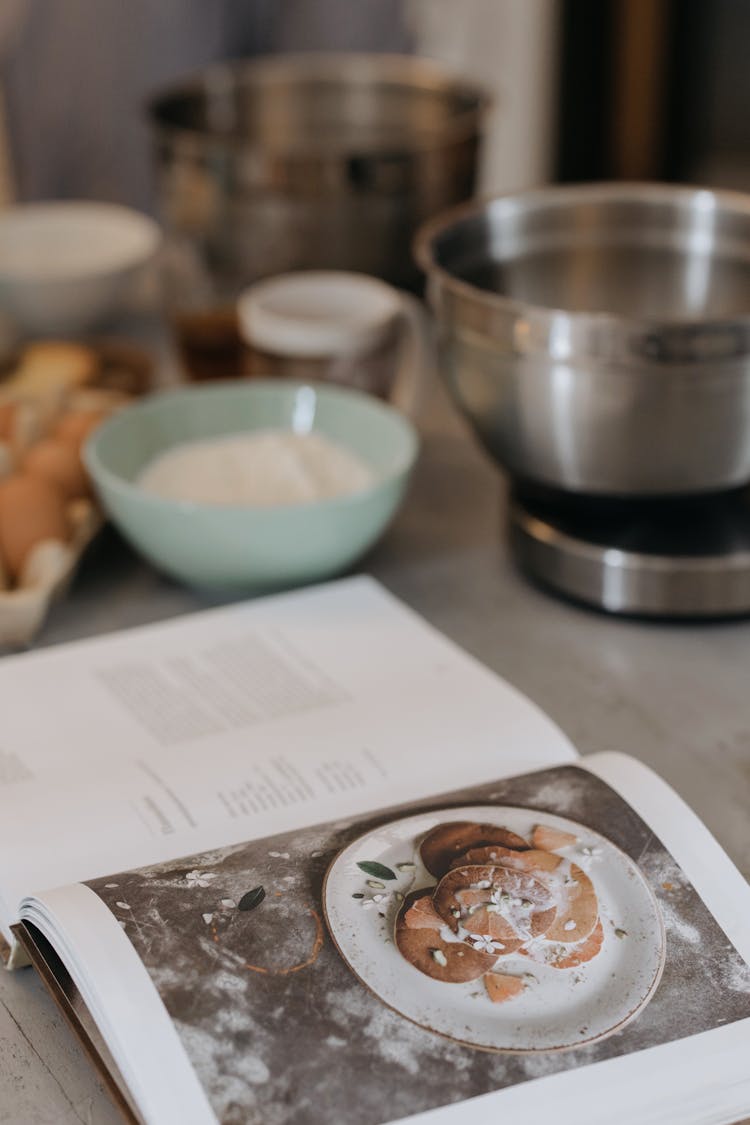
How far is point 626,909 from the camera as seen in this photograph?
21.4 inches

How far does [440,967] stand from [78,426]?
22.6 inches

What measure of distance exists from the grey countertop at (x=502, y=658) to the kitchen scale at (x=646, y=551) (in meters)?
0.02

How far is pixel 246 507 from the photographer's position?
2.64 ft

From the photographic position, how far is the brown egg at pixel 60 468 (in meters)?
0.92

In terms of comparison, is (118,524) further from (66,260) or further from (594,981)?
(66,260)

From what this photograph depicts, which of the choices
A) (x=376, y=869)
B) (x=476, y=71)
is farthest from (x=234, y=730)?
(x=476, y=71)

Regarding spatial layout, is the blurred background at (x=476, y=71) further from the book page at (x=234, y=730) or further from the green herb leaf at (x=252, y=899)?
the green herb leaf at (x=252, y=899)

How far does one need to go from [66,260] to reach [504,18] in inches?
39.2

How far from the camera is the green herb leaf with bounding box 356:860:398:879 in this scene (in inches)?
22.0

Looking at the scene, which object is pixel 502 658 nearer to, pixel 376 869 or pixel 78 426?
pixel 376 869

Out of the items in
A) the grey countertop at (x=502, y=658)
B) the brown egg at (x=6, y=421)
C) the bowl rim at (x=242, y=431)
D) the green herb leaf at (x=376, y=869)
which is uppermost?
the bowl rim at (x=242, y=431)

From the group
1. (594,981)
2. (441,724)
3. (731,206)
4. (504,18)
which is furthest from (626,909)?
(504,18)

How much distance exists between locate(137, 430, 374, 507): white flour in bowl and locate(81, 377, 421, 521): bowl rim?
0.5 inches

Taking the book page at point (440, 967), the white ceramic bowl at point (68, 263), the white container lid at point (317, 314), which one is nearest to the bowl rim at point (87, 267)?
the white ceramic bowl at point (68, 263)
